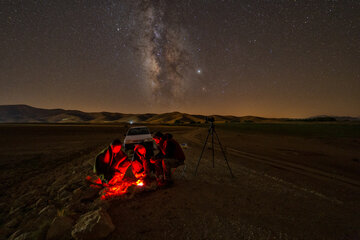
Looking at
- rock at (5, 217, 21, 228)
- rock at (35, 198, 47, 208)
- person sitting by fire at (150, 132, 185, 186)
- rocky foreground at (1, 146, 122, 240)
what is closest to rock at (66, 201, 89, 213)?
rocky foreground at (1, 146, 122, 240)

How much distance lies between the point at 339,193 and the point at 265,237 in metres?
3.96

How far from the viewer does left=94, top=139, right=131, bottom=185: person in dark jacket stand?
3818 millimetres

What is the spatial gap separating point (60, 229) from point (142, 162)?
2.22 metres

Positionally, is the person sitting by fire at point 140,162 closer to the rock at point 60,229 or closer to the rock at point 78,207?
the rock at point 78,207

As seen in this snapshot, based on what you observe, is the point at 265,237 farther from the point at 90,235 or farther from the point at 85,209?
the point at 85,209

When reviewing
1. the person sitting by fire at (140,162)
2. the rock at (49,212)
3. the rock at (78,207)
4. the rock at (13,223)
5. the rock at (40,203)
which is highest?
the person sitting by fire at (140,162)

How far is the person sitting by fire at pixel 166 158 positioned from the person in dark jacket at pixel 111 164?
0.92 m

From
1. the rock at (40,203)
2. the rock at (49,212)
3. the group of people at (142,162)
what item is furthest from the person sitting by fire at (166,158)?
the rock at (40,203)

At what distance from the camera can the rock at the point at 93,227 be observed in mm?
2361

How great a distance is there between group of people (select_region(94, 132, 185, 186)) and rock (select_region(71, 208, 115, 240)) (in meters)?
1.31

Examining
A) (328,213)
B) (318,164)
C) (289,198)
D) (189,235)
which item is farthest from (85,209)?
(318,164)

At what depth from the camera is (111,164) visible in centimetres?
396

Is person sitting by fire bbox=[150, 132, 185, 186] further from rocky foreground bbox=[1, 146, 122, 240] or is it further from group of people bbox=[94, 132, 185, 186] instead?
rocky foreground bbox=[1, 146, 122, 240]

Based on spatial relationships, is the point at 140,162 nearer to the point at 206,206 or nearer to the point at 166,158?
the point at 166,158
